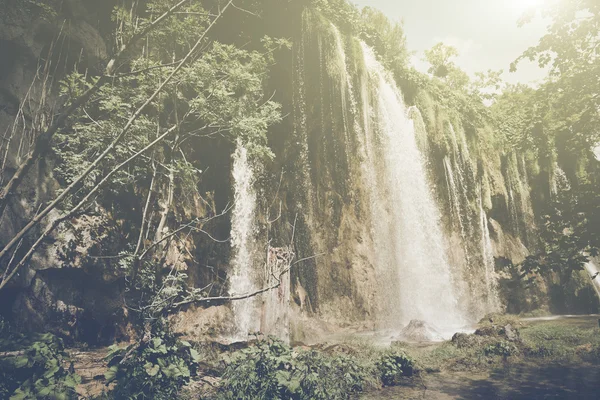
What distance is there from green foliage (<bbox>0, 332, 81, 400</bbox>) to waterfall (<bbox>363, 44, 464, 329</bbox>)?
1341 cm

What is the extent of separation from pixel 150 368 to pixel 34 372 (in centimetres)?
137

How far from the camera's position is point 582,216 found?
15.6 ft

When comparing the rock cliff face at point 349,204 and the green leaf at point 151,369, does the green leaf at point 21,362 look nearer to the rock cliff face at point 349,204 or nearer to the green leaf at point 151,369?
the green leaf at point 151,369

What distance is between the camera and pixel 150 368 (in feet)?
16.9

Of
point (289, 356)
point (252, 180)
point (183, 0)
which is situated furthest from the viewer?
point (252, 180)

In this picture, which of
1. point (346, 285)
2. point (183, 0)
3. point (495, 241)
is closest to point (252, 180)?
point (346, 285)

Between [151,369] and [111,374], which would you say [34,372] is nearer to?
[111,374]

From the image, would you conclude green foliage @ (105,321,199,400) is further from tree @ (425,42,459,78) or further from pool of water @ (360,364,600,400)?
tree @ (425,42,459,78)

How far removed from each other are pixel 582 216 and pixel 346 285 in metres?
11.6

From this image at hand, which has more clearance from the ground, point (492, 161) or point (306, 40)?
point (306, 40)

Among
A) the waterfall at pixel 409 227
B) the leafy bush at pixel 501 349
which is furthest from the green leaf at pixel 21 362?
the waterfall at pixel 409 227

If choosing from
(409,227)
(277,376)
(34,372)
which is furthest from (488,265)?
Result: (34,372)

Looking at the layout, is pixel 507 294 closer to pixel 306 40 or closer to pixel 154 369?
pixel 306 40

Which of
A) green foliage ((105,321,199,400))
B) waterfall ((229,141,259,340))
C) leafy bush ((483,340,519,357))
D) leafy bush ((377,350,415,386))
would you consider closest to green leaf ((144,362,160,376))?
green foliage ((105,321,199,400))
